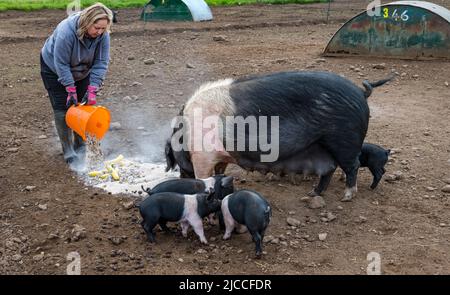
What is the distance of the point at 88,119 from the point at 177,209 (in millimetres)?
1666

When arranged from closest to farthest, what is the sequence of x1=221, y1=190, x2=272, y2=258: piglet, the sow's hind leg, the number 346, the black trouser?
x1=221, y1=190, x2=272, y2=258: piglet, the sow's hind leg, the black trouser, the number 346

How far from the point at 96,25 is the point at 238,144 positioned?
170 cm

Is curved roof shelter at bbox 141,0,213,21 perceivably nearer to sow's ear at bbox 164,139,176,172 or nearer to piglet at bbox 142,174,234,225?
sow's ear at bbox 164,139,176,172

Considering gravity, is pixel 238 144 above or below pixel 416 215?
above

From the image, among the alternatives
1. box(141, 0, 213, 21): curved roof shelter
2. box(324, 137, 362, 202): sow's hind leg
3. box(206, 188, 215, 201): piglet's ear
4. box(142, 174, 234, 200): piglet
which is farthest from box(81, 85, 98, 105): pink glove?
box(141, 0, 213, 21): curved roof shelter

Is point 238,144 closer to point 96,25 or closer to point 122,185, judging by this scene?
point 122,185

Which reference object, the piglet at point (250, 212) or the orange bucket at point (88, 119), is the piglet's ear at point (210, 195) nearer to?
the piglet at point (250, 212)

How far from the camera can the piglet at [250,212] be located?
4.15m

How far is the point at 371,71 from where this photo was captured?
375 inches

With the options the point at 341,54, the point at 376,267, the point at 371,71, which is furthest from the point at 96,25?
the point at 341,54

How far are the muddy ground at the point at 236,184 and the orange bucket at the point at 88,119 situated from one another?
20.1 inches

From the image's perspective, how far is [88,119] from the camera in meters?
5.52

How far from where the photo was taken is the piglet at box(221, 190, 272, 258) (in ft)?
13.6

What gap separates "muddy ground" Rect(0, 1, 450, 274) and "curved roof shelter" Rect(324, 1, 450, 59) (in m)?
0.22
